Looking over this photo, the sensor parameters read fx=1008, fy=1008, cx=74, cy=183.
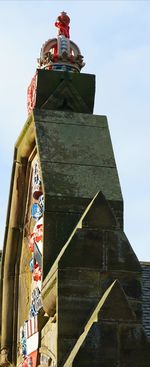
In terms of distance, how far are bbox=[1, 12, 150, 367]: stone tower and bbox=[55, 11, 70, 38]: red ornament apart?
0.06 ft

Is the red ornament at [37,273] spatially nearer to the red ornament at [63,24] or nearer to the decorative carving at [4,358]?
the decorative carving at [4,358]

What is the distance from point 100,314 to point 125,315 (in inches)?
10.7

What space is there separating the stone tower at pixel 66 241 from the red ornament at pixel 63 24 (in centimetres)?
2

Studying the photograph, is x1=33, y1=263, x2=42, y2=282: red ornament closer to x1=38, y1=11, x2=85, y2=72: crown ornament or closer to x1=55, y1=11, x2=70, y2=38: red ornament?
x1=38, y1=11, x2=85, y2=72: crown ornament

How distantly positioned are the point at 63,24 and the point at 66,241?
14.9 feet

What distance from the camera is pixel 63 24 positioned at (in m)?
15.5

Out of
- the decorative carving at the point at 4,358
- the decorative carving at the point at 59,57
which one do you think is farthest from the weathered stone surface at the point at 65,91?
the decorative carving at the point at 4,358

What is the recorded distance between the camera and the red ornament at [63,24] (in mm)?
15372

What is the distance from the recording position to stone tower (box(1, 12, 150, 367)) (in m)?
10.8

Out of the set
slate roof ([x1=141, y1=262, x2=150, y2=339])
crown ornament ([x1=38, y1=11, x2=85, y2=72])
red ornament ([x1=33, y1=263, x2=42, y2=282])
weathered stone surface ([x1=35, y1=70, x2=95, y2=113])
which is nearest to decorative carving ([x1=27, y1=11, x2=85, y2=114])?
crown ornament ([x1=38, y1=11, x2=85, y2=72])

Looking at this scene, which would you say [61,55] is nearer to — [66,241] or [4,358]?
[66,241]

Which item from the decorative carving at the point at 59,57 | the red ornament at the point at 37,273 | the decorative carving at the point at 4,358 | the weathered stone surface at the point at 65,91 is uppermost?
the decorative carving at the point at 59,57

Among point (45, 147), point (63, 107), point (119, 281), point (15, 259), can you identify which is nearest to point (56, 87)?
point (63, 107)

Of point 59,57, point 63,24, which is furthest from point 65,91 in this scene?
point 63,24
